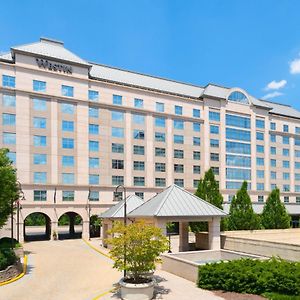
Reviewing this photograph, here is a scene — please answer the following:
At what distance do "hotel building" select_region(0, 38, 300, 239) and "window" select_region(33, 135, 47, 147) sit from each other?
0.15 metres

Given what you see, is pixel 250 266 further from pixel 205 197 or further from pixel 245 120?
pixel 245 120

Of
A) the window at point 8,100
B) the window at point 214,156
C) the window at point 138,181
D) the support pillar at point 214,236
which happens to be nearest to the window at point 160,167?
the window at point 138,181

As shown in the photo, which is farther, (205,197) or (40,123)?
(40,123)

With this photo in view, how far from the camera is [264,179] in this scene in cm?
7419

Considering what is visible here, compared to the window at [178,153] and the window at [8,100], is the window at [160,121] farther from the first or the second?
the window at [8,100]

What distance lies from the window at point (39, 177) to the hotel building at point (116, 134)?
14 centimetres

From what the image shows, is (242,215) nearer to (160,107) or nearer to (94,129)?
(160,107)

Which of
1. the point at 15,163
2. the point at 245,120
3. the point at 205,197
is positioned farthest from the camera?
the point at 245,120

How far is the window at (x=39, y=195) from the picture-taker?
172 ft

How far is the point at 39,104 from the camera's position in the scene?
53.7 meters

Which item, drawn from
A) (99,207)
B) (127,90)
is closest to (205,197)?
(99,207)

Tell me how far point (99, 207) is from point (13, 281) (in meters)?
34.1

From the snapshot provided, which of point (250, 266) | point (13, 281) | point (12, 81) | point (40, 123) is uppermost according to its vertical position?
point (12, 81)

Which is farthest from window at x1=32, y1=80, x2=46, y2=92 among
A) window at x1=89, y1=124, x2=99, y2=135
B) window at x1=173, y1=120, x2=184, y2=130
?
window at x1=173, y1=120, x2=184, y2=130
